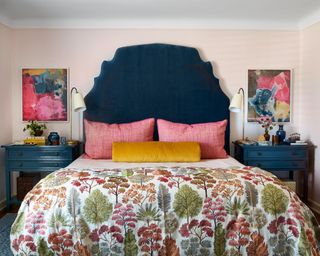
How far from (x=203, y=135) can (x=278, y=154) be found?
950 millimetres

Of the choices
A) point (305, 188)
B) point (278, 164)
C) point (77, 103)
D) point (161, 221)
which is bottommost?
point (305, 188)

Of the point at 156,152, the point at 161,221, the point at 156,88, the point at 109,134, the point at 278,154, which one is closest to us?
the point at 161,221

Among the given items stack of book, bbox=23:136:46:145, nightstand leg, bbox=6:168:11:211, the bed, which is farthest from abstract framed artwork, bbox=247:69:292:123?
nightstand leg, bbox=6:168:11:211

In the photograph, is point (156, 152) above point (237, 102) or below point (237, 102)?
below

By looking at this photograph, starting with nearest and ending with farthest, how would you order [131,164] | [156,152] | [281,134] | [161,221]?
[161,221] < [131,164] < [156,152] < [281,134]

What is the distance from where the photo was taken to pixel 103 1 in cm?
324

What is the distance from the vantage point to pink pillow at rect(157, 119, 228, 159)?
11.6 ft

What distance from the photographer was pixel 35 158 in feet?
11.8

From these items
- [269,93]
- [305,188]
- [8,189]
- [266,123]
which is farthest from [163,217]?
[269,93]

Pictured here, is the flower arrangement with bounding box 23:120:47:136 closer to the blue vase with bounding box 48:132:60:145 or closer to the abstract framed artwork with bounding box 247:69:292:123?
the blue vase with bounding box 48:132:60:145

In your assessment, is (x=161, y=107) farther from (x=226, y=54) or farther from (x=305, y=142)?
(x=305, y=142)

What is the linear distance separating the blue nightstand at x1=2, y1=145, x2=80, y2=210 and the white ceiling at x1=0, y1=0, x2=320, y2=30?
5.24ft

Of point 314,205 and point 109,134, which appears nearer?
point 109,134

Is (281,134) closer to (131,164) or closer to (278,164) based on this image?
(278,164)
